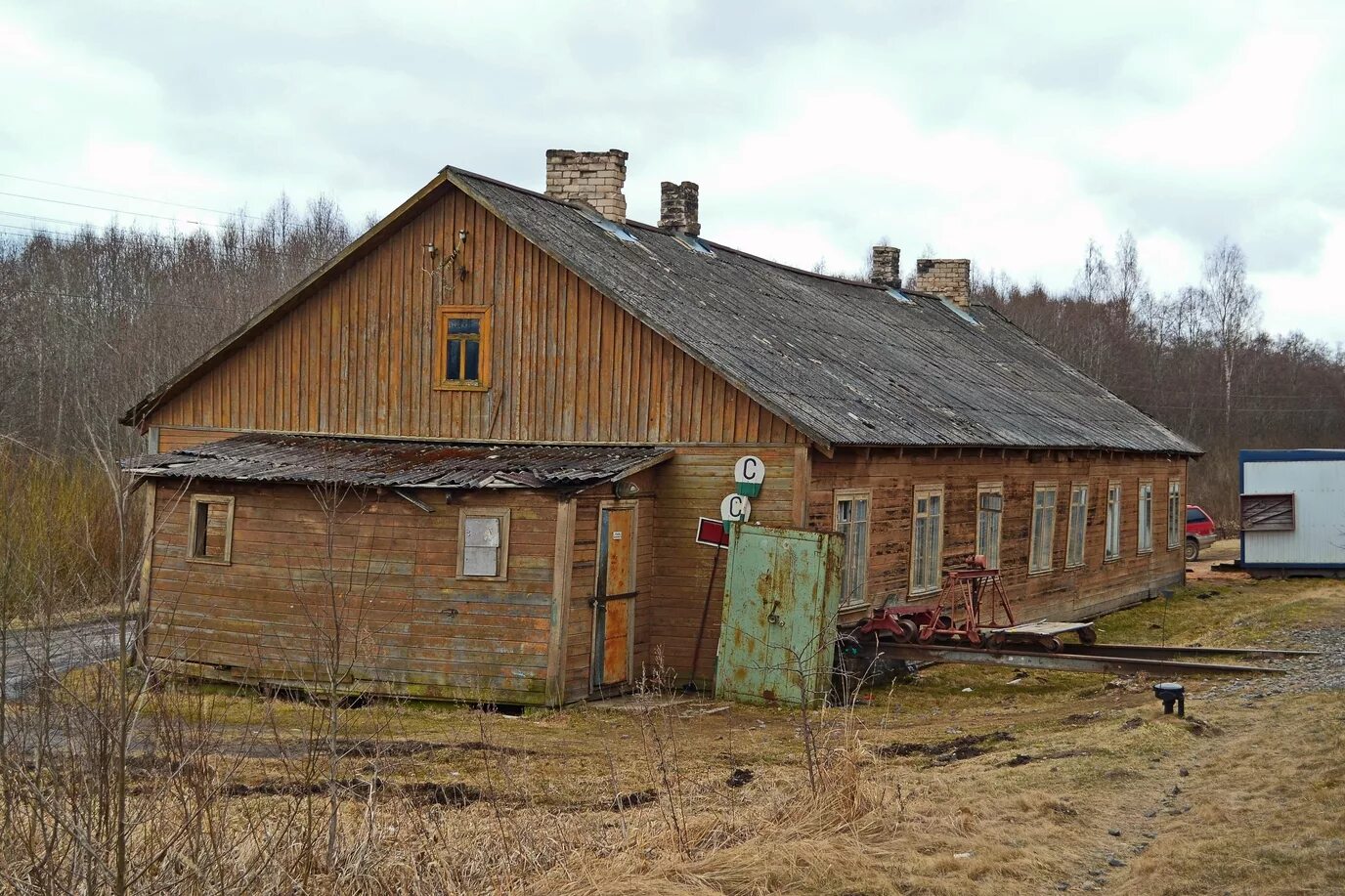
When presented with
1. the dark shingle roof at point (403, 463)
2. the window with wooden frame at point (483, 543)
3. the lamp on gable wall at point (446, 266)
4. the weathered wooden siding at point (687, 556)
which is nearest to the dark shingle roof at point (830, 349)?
the lamp on gable wall at point (446, 266)

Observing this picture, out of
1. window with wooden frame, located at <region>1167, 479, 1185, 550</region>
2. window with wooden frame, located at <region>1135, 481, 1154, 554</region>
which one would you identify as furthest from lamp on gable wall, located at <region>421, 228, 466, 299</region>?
window with wooden frame, located at <region>1167, 479, 1185, 550</region>

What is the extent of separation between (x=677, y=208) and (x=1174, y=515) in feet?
46.8

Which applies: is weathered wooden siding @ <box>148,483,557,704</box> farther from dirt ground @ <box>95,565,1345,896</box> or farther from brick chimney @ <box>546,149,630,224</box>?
brick chimney @ <box>546,149,630,224</box>

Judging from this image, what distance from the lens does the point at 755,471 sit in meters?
16.8

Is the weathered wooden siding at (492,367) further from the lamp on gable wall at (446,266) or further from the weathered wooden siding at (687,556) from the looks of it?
the weathered wooden siding at (687,556)

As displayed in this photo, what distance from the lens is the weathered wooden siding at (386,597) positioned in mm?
15586

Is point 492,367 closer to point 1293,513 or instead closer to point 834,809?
point 834,809

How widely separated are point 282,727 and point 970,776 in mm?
7023

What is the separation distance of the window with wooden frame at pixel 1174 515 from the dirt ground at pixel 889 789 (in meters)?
15.1

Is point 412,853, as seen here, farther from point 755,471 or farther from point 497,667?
point 755,471

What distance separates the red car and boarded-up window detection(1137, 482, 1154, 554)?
1149 cm

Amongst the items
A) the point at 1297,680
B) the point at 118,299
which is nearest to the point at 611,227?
the point at 1297,680

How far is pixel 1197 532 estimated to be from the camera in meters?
41.1

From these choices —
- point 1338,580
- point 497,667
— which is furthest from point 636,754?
point 1338,580
